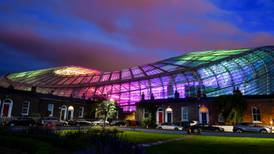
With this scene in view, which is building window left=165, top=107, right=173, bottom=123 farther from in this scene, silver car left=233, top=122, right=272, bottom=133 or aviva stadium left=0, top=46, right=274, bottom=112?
silver car left=233, top=122, right=272, bottom=133

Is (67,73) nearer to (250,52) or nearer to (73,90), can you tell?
(73,90)

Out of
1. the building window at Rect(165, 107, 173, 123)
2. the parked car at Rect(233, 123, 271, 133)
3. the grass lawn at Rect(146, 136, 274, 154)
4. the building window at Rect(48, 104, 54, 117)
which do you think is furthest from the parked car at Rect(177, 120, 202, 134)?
the building window at Rect(48, 104, 54, 117)

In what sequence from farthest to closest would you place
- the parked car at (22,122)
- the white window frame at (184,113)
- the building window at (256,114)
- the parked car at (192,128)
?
1. the white window frame at (184,113)
2. the building window at (256,114)
3. the parked car at (22,122)
4. the parked car at (192,128)

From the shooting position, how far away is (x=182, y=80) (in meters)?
64.7

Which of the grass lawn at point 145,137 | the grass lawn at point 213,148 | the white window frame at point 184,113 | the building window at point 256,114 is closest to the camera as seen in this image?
the grass lawn at point 213,148

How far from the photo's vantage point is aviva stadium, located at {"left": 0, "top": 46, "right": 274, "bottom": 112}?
186ft

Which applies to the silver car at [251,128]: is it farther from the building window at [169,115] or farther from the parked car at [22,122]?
the parked car at [22,122]

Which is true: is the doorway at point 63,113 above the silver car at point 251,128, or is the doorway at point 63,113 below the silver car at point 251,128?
above

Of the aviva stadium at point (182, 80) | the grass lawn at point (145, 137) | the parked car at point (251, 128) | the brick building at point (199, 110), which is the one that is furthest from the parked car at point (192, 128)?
the aviva stadium at point (182, 80)

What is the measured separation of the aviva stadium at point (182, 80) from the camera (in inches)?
2235

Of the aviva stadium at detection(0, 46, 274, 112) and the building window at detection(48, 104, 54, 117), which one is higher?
the aviva stadium at detection(0, 46, 274, 112)

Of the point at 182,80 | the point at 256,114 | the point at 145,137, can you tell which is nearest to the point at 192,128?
the point at 145,137

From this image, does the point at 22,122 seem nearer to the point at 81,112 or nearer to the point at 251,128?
the point at 81,112

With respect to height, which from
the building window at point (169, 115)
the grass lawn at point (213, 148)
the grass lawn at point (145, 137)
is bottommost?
the grass lawn at point (145, 137)
